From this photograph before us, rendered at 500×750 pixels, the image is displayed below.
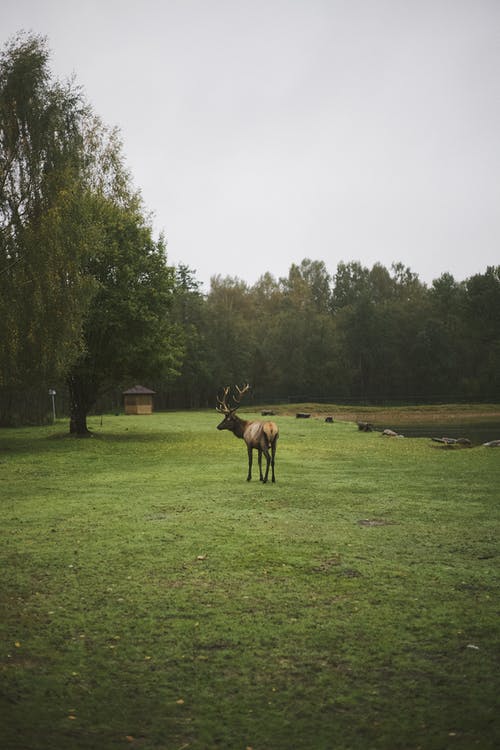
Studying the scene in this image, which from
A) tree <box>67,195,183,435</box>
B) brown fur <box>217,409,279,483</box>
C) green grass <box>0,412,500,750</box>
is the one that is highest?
tree <box>67,195,183,435</box>

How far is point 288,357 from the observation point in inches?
3270

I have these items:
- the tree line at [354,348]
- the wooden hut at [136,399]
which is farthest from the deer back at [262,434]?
the tree line at [354,348]

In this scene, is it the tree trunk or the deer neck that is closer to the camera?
the deer neck

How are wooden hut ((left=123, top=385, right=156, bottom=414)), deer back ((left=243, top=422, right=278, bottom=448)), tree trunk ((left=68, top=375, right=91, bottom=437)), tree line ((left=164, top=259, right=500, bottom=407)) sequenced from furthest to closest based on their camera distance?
tree line ((left=164, top=259, right=500, bottom=407)) < wooden hut ((left=123, top=385, right=156, bottom=414)) < tree trunk ((left=68, top=375, right=91, bottom=437)) < deer back ((left=243, top=422, right=278, bottom=448))

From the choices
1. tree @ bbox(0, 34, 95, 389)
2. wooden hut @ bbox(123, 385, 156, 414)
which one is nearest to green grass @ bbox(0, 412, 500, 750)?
tree @ bbox(0, 34, 95, 389)

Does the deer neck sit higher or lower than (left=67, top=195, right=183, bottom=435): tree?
lower

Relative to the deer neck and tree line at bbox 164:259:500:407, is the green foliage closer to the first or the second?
the deer neck

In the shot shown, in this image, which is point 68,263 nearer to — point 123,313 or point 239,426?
point 123,313

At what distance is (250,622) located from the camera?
5.59 m

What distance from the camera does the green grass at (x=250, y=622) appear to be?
397cm

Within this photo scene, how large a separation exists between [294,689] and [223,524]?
5168 mm

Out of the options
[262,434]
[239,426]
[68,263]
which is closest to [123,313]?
[68,263]

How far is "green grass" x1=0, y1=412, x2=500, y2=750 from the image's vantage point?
3.97 m

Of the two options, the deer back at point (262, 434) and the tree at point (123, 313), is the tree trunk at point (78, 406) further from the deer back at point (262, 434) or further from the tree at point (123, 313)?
the deer back at point (262, 434)
